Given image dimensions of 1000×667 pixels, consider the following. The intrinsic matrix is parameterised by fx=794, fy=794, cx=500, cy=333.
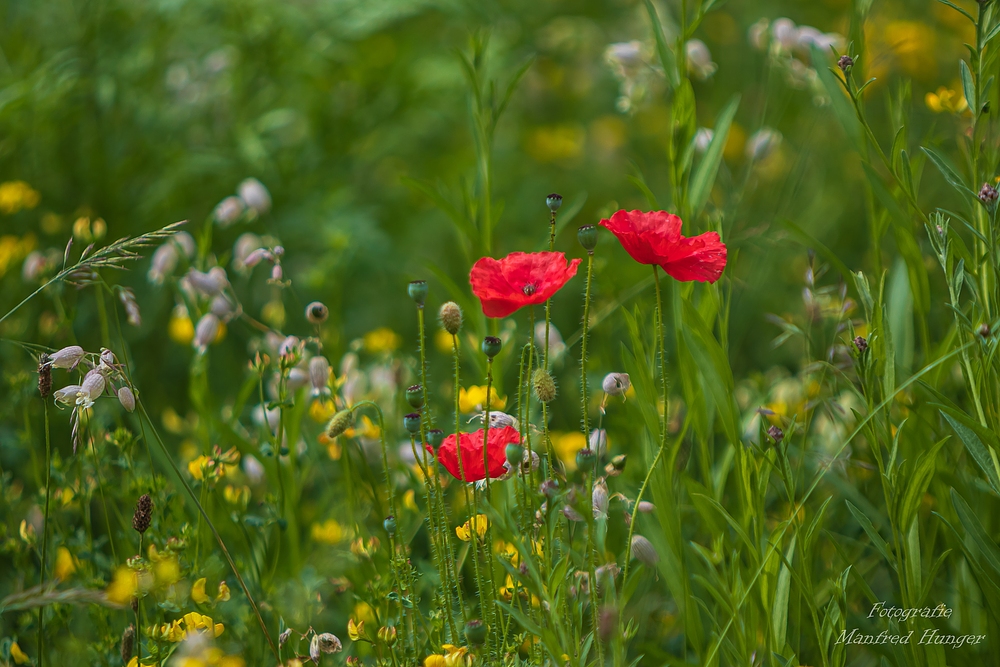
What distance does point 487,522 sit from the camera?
109 centimetres

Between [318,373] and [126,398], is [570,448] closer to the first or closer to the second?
[318,373]

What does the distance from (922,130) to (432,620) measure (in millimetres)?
2875

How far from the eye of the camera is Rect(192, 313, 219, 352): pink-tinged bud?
57.4 inches

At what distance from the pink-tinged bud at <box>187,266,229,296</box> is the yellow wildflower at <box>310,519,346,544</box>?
18.2 inches

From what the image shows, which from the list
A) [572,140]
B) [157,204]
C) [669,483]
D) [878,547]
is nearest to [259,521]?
[669,483]

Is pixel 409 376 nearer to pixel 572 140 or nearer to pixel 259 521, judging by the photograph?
pixel 259 521

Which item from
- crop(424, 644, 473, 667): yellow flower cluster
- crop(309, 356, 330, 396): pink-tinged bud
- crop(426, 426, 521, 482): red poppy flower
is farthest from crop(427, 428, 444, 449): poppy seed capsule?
crop(309, 356, 330, 396): pink-tinged bud

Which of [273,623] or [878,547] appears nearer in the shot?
[878,547]

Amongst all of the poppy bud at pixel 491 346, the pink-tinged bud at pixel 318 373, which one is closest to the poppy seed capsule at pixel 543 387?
the poppy bud at pixel 491 346

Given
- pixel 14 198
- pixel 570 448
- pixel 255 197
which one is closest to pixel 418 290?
pixel 570 448

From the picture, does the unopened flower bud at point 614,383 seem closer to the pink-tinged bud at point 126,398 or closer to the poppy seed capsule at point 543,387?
the poppy seed capsule at point 543,387

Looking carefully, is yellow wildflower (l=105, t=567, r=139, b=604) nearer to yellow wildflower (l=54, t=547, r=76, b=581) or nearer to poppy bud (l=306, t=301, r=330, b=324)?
poppy bud (l=306, t=301, r=330, b=324)

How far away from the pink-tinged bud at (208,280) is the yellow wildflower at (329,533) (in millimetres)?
462

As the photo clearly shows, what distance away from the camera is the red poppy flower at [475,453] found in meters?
0.96
